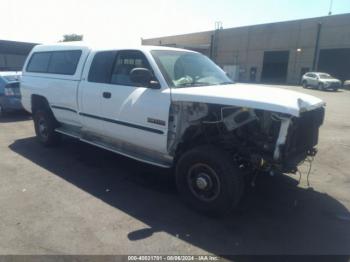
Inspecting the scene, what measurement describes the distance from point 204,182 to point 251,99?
3.88 feet

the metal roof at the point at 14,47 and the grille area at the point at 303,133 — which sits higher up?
the metal roof at the point at 14,47

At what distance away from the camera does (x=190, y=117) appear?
12.9 feet

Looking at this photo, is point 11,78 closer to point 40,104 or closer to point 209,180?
point 40,104

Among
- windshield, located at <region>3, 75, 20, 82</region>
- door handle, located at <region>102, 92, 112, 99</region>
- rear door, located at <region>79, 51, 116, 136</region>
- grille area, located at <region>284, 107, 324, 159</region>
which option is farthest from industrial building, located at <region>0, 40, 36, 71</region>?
grille area, located at <region>284, 107, 324, 159</region>

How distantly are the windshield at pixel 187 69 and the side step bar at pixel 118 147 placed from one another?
1.10m

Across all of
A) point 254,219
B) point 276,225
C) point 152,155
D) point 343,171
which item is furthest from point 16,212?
point 343,171

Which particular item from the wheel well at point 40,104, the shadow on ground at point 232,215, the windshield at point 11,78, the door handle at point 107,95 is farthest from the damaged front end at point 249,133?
the windshield at point 11,78

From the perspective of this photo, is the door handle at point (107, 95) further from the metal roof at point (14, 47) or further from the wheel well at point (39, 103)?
the metal roof at point (14, 47)

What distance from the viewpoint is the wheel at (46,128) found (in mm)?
6277

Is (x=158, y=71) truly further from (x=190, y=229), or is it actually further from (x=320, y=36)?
(x=320, y=36)

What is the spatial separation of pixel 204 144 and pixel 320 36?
38.8 metres

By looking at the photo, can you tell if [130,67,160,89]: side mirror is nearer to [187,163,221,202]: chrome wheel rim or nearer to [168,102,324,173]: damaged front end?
[168,102,324,173]: damaged front end

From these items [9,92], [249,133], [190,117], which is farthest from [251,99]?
[9,92]

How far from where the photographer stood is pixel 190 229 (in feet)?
11.5
